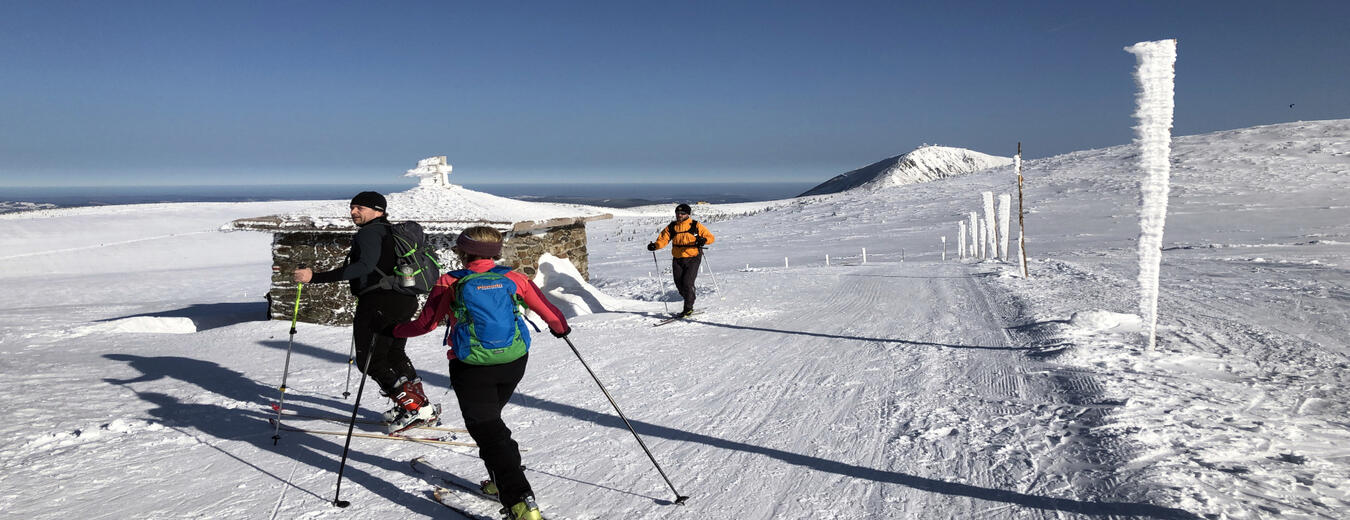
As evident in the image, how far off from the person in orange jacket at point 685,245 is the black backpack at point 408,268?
4.97 meters

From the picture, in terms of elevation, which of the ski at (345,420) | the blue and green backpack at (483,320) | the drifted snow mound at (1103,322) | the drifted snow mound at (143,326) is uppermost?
the blue and green backpack at (483,320)

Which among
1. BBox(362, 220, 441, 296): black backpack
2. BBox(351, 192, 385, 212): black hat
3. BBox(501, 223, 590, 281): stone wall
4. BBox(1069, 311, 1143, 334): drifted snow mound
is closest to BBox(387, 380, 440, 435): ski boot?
→ BBox(362, 220, 441, 296): black backpack

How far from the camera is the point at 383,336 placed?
17.4 ft

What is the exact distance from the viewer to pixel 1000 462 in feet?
14.7

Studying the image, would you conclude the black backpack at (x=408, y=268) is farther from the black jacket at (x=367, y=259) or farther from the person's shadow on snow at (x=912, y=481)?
the person's shadow on snow at (x=912, y=481)

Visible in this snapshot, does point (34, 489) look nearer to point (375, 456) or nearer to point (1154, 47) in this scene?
point (375, 456)

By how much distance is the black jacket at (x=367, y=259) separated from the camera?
514 cm

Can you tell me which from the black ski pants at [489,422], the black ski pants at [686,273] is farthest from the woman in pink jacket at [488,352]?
the black ski pants at [686,273]

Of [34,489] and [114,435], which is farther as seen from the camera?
[114,435]

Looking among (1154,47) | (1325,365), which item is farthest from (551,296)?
(1325,365)

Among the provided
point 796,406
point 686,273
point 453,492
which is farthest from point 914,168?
point 453,492

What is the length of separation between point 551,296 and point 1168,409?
28.9 ft

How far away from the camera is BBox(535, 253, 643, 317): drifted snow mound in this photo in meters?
11.9

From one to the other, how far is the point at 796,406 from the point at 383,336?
10.6 ft
